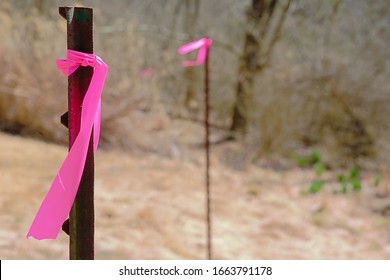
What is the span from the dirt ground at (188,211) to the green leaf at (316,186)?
0.04 metres

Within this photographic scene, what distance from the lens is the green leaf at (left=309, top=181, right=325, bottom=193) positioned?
3169 mm

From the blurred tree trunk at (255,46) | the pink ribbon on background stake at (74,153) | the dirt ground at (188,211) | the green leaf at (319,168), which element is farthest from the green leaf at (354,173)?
the pink ribbon on background stake at (74,153)

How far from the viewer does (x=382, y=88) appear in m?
3.67

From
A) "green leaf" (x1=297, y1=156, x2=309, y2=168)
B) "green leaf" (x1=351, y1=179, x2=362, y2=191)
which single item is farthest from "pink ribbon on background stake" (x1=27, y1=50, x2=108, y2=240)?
"green leaf" (x1=297, y1=156, x2=309, y2=168)

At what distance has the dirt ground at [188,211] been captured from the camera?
85.6 inches

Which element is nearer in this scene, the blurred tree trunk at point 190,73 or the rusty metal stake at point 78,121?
the rusty metal stake at point 78,121

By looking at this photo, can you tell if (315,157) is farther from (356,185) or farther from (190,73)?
(190,73)

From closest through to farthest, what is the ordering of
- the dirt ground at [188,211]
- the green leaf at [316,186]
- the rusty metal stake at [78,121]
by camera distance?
the rusty metal stake at [78,121] < the dirt ground at [188,211] < the green leaf at [316,186]

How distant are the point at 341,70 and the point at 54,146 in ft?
5.71

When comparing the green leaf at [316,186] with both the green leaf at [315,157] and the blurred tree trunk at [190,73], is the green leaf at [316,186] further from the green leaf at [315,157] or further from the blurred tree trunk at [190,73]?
the blurred tree trunk at [190,73]

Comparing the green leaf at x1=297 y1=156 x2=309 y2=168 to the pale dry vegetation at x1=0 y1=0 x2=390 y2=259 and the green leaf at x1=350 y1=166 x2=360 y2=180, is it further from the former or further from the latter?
the green leaf at x1=350 y1=166 x2=360 y2=180

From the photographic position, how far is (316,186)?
3207 mm

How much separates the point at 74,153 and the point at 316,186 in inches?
A: 101
